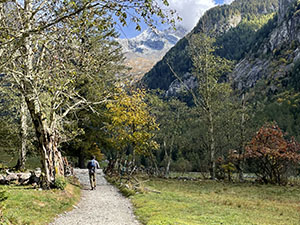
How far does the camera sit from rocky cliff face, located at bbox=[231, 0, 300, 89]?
11806 centimetres

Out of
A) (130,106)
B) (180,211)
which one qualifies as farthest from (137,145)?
(180,211)

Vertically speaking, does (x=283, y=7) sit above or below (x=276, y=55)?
above

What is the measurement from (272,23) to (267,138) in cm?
15943

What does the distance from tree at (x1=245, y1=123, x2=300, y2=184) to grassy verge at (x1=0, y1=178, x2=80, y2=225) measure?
1676 cm

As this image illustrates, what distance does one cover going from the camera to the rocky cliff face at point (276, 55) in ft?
387

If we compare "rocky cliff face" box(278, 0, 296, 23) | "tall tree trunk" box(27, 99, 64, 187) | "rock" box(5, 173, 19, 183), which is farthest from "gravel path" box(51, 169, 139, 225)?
"rocky cliff face" box(278, 0, 296, 23)

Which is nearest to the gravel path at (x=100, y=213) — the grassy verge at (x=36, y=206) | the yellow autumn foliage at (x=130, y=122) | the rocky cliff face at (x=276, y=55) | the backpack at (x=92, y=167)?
the grassy verge at (x=36, y=206)

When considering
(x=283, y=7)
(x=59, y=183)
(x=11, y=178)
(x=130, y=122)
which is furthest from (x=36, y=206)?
(x=283, y=7)

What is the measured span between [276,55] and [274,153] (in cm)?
12359

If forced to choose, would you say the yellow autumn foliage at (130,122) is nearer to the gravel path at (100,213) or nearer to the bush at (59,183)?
the gravel path at (100,213)

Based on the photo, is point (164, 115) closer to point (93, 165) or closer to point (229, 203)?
point (93, 165)

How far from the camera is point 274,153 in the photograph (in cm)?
2292

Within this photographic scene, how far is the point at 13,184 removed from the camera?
1548 cm

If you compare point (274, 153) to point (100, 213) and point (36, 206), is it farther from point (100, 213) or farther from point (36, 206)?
point (36, 206)
